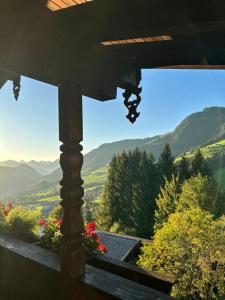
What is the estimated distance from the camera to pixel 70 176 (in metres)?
2.37

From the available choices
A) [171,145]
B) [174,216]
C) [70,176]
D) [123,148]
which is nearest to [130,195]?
[174,216]

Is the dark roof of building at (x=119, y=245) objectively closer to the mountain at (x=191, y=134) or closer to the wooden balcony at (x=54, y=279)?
the wooden balcony at (x=54, y=279)

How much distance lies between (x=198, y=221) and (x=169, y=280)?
25.3 ft

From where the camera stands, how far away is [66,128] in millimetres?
2336

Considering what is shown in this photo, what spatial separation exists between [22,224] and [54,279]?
1.53m

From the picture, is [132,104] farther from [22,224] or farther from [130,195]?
[130,195]

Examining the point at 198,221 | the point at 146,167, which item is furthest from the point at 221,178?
the point at 198,221

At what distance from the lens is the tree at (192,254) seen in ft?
30.3

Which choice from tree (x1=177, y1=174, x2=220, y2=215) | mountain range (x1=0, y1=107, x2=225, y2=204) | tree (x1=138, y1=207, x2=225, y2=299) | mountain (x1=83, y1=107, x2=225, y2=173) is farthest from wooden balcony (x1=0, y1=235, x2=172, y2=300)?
mountain (x1=83, y1=107, x2=225, y2=173)

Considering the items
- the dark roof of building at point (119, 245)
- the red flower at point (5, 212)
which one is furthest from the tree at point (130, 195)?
the red flower at point (5, 212)

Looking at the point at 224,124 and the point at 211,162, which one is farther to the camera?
the point at 224,124

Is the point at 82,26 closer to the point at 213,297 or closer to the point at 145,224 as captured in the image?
the point at 213,297

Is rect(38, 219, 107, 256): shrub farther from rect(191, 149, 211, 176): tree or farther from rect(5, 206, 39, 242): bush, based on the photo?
rect(191, 149, 211, 176): tree

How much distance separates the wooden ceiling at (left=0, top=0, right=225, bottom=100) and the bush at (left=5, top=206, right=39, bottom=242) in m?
2.12
